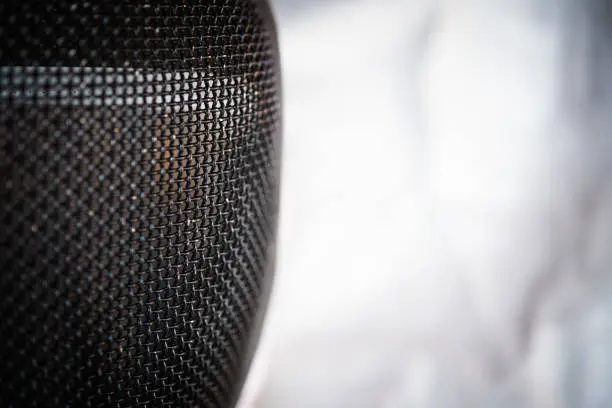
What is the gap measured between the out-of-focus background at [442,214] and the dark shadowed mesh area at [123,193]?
1.62 ft

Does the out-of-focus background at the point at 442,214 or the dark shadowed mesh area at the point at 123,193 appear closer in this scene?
the dark shadowed mesh area at the point at 123,193

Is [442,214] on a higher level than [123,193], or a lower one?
lower

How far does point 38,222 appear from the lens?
0.51 m

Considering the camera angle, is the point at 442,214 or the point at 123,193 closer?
the point at 123,193

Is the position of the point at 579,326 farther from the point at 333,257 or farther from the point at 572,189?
the point at 333,257

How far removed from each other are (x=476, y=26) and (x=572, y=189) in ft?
0.81

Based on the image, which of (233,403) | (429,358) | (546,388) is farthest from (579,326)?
(233,403)

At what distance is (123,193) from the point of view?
1.74 feet

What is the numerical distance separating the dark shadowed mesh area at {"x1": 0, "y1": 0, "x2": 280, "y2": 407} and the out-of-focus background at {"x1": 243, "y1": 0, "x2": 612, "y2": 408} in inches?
19.5

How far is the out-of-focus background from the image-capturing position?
3.58ft

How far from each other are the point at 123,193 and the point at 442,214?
656mm

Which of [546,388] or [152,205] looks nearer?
[152,205]

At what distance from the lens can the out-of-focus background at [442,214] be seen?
3.58 ft

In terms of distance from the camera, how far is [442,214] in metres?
1.12
